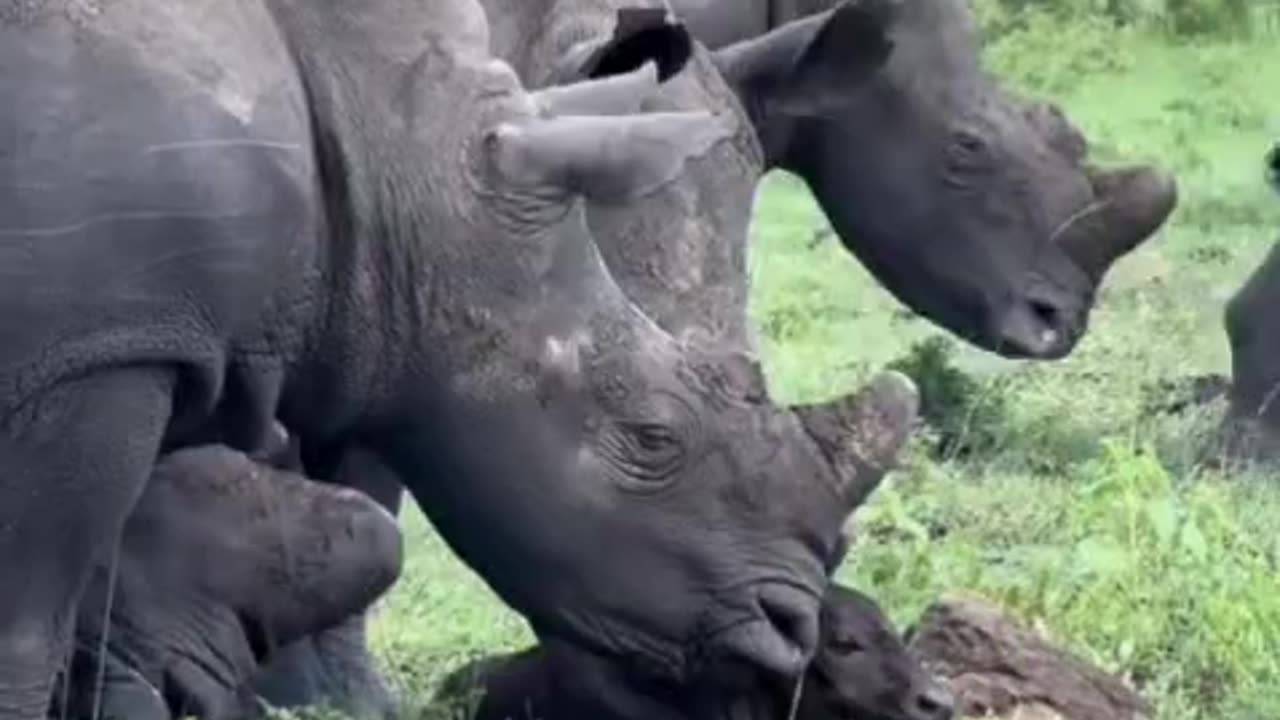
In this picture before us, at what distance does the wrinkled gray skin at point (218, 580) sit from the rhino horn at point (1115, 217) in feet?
11.1

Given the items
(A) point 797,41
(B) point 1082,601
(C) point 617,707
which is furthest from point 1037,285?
(C) point 617,707

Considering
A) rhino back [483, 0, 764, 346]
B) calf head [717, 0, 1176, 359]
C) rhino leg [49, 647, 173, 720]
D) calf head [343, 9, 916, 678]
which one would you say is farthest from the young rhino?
calf head [717, 0, 1176, 359]

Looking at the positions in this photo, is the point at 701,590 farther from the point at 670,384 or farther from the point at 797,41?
the point at 797,41

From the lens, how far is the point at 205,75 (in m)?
6.36

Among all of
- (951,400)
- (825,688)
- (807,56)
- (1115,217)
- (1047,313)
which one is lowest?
(951,400)

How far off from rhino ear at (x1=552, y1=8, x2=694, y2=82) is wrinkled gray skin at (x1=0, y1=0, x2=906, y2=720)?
15 cm

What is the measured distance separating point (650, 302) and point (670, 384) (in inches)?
37.0

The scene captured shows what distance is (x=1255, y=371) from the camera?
1123 centimetres

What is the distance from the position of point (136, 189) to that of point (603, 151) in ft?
2.56

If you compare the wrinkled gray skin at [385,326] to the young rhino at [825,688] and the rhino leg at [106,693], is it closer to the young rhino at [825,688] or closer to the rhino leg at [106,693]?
the young rhino at [825,688]

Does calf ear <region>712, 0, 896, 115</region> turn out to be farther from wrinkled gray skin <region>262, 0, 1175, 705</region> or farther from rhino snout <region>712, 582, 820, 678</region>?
rhino snout <region>712, 582, 820, 678</region>

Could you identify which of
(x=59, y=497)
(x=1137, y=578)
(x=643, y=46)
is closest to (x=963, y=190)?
(x=1137, y=578)

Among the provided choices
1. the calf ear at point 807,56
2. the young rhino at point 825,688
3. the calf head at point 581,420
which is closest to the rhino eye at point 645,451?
the calf head at point 581,420

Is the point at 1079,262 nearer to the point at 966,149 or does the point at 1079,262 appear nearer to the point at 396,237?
the point at 966,149
